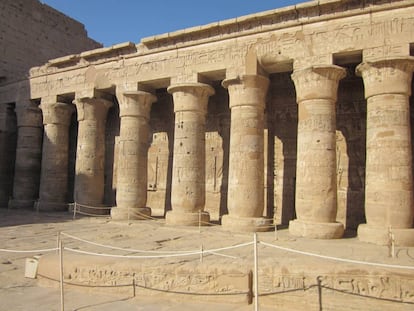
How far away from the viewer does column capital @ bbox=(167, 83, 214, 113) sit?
12078 mm

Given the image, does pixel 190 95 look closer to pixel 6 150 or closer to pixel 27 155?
pixel 27 155

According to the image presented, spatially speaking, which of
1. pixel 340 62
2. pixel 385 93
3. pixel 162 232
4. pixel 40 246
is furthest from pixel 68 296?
pixel 340 62

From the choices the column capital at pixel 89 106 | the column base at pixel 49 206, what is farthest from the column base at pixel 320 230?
the column base at pixel 49 206

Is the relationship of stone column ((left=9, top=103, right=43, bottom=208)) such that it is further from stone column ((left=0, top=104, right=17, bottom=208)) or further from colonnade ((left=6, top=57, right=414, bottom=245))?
colonnade ((left=6, top=57, right=414, bottom=245))

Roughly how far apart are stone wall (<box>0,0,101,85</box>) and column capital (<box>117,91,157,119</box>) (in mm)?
6753

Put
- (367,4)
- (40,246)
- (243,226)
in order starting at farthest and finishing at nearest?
(243,226) → (367,4) → (40,246)

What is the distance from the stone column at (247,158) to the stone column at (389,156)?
114 inches

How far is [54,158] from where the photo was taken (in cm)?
1580

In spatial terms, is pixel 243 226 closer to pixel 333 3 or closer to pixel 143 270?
pixel 143 270

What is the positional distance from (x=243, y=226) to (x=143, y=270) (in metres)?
5.27

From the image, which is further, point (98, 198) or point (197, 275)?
point (98, 198)

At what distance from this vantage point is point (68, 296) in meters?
5.58

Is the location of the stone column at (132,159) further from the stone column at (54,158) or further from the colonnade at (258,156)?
the stone column at (54,158)

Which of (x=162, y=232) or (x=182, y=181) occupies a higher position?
(x=182, y=181)
